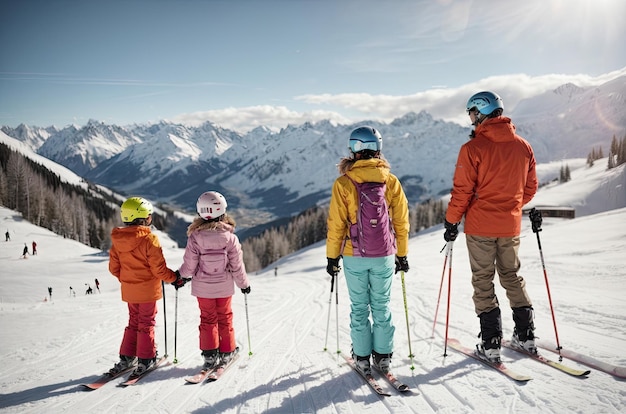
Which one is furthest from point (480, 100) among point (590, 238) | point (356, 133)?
point (590, 238)

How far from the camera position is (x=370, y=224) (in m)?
3.97

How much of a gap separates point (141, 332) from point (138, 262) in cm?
105

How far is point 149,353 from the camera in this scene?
188 inches

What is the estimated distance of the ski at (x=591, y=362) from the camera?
3.69 m

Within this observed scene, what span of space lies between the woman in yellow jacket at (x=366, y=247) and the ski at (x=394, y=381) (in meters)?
0.08

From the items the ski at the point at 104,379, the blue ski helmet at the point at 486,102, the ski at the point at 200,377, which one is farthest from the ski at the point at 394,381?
the ski at the point at 104,379

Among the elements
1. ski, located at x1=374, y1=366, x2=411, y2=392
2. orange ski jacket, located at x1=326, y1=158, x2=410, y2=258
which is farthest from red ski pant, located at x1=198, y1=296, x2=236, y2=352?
ski, located at x1=374, y1=366, x2=411, y2=392

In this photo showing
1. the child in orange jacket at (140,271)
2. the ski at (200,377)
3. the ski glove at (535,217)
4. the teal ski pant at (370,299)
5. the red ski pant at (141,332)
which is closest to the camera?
the teal ski pant at (370,299)

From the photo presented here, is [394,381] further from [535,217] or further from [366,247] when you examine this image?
[535,217]

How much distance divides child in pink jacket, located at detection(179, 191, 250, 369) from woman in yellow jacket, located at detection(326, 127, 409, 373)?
159cm

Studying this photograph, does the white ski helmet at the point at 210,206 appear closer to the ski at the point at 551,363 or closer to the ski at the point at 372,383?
the ski at the point at 372,383

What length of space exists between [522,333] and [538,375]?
2.18 feet

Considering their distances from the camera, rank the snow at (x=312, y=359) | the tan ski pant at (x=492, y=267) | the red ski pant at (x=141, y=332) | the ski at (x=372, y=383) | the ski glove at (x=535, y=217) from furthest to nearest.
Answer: the red ski pant at (x=141, y=332) → the ski glove at (x=535, y=217) → the tan ski pant at (x=492, y=267) → the ski at (x=372, y=383) → the snow at (x=312, y=359)

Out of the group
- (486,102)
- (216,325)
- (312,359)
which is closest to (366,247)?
(312,359)
